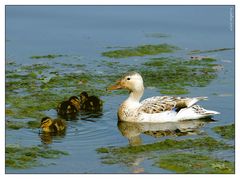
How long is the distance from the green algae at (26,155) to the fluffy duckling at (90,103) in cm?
241

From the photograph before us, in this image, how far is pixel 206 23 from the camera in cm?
1961

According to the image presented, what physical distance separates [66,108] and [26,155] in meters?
2.46

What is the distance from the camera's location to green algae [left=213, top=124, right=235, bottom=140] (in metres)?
→ 11.7

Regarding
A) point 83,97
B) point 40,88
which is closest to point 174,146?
point 83,97

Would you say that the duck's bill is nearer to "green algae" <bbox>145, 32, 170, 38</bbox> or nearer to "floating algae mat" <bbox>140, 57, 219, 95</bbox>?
"floating algae mat" <bbox>140, 57, 219, 95</bbox>

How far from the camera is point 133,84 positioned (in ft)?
44.0

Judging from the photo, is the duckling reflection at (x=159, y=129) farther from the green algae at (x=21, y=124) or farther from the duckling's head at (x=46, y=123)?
the green algae at (x=21, y=124)

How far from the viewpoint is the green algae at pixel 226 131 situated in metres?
11.7

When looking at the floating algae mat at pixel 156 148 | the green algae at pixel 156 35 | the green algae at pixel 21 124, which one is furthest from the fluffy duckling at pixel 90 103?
the green algae at pixel 156 35

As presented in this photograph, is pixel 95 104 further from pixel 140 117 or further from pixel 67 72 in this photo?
pixel 67 72

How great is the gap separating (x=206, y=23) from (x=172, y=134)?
8.02 meters

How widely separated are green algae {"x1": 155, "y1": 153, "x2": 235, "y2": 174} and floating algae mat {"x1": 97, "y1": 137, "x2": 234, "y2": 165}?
1.15 ft

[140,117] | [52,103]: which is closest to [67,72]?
[52,103]

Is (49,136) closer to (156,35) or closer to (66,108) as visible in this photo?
(66,108)
